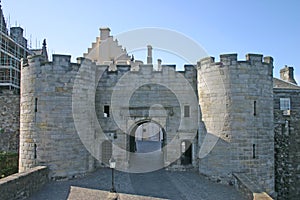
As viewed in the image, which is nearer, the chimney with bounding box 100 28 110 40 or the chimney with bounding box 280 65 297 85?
the chimney with bounding box 280 65 297 85

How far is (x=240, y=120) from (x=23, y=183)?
8.43 m

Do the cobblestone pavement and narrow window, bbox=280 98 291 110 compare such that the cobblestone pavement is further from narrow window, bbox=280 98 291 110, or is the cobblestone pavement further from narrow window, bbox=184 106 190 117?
narrow window, bbox=280 98 291 110

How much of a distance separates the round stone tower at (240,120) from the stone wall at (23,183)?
6821mm

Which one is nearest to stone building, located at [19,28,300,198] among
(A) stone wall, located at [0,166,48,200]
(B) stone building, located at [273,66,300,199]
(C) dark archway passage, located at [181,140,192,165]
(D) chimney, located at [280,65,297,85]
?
(C) dark archway passage, located at [181,140,192,165]

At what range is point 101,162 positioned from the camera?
14148 mm

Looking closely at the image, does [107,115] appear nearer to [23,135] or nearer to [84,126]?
[84,126]

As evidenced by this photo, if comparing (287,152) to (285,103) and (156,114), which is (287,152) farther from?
(156,114)

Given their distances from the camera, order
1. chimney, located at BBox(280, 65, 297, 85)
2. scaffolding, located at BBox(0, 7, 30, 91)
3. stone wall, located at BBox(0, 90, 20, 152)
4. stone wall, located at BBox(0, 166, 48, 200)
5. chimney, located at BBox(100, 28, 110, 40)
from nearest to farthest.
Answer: stone wall, located at BBox(0, 166, 48, 200) → stone wall, located at BBox(0, 90, 20, 152) → chimney, located at BBox(280, 65, 297, 85) → scaffolding, located at BBox(0, 7, 30, 91) → chimney, located at BBox(100, 28, 110, 40)

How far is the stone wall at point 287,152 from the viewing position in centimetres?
1620

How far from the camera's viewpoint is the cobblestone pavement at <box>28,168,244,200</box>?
9867mm

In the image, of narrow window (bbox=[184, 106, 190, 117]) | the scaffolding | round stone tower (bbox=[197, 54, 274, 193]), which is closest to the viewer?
round stone tower (bbox=[197, 54, 274, 193])

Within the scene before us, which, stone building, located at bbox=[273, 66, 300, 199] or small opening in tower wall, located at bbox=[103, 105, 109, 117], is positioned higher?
small opening in tower wall, located at bbox=[103, 105, 109, 117]

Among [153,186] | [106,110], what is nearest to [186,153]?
[153,186]

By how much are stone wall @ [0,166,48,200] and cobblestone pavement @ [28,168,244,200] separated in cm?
25
